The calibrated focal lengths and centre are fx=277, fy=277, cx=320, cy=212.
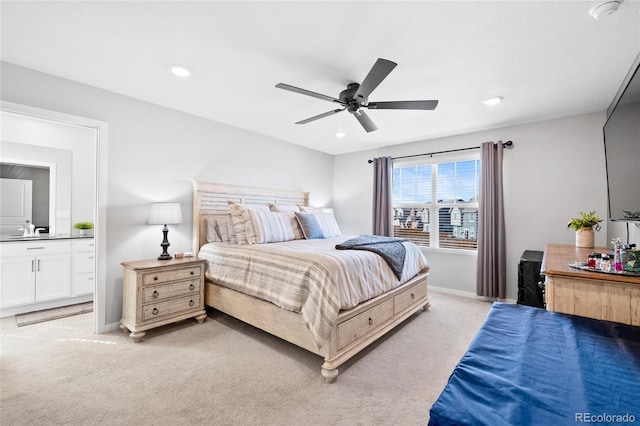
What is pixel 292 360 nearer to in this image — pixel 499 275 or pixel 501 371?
pixel 501 371

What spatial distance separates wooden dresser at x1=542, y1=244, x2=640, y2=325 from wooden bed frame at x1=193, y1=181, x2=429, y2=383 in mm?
1321

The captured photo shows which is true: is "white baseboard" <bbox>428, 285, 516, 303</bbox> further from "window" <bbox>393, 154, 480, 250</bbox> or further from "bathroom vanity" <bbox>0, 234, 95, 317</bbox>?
"bathroom vanity" <bbox>0, 234, 95, 317</bbox>

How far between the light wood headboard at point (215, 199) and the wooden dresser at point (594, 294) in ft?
11.3

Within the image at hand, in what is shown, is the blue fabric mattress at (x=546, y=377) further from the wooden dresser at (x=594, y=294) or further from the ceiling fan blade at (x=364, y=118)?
the ceiling fan blade at (x=364, y=118)

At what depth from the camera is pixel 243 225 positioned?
3.41 meters

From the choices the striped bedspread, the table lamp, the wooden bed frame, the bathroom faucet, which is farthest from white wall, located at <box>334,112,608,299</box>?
the bathroom faucet

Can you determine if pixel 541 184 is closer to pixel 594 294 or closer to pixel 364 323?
pixel 594 294

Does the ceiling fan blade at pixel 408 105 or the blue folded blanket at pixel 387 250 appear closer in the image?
the ceiling fan blade at pixel 408 105

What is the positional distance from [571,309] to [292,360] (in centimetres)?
201

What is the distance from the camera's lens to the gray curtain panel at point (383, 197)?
16.2ft

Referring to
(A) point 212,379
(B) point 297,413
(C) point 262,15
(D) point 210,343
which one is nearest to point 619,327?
(B) point 297,413

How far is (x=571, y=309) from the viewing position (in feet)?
5.60

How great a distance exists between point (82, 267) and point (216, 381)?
9.82 feet

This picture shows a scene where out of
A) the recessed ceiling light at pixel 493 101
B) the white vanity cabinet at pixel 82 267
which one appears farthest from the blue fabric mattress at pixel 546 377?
the white vanity cabinet at pixel 82 267
